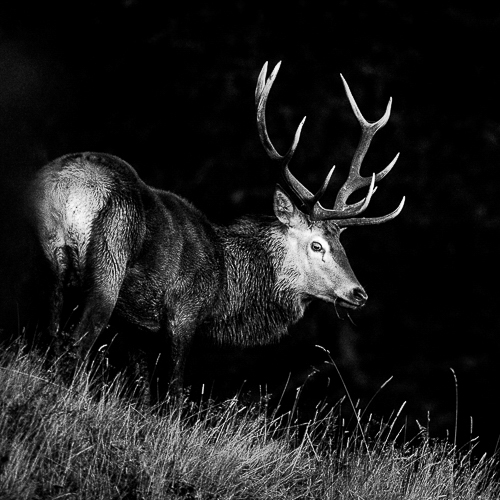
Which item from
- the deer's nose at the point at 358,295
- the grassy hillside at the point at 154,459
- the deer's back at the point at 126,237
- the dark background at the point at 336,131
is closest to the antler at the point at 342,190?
the deer's nose at the point at 358,295

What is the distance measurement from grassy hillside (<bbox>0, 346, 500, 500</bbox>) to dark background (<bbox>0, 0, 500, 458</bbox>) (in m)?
2.72

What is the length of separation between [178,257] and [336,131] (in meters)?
2.84

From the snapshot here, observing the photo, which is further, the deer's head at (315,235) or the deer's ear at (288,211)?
the deer's ear at (288,211)

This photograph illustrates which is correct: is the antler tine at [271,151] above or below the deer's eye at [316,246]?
above

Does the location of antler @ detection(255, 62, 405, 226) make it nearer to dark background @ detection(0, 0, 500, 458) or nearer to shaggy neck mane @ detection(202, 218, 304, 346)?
shaggy neck mane @ detection(202, 218, 304, 346)

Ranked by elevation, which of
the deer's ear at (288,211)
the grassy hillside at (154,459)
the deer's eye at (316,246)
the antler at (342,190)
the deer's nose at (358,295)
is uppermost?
the antler at (342,190)

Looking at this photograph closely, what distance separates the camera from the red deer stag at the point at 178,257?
5.18m

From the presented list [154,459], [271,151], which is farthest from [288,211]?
[154,459]

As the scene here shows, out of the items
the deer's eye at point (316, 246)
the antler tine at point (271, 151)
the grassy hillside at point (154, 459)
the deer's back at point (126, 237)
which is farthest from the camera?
the deer's eye at point (316, 246)

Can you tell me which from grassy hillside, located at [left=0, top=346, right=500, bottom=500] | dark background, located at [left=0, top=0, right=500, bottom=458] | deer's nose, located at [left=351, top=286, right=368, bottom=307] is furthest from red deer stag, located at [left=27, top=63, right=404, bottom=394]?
dark background, located at [left=0, top=0, right=500, bottom=458]

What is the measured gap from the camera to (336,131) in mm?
8352

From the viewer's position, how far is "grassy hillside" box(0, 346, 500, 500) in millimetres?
3816

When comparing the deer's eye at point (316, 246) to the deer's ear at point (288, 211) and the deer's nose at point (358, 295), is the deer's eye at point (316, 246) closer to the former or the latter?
the deer's ear at point (288, 211)

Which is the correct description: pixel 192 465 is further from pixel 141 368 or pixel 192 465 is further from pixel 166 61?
pixel 166 61
